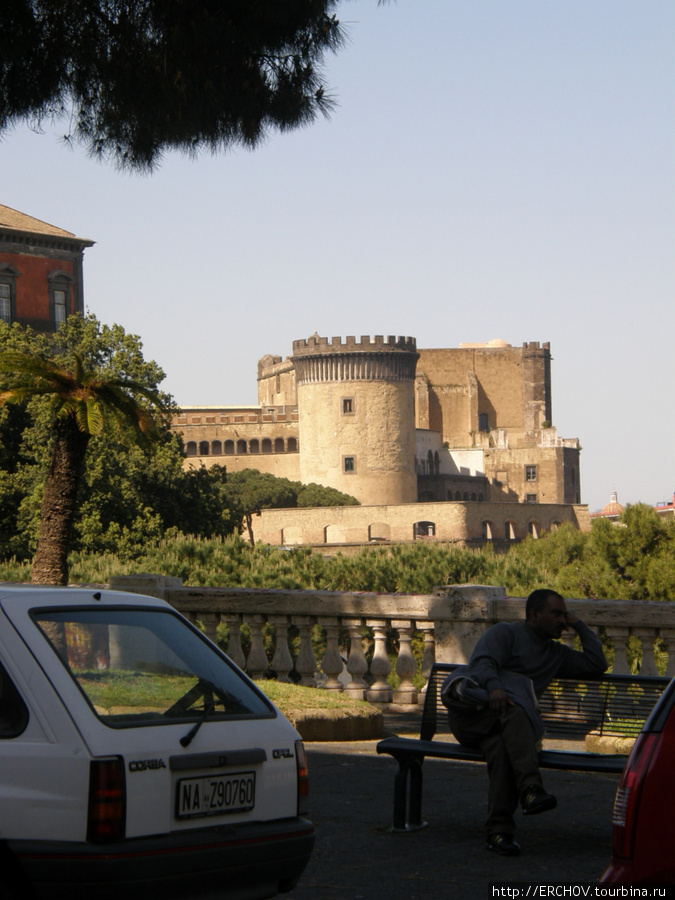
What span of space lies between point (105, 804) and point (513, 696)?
89.8 inches

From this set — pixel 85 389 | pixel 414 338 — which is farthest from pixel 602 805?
pixel 414 338

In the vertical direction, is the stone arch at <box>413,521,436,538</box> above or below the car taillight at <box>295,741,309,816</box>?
below

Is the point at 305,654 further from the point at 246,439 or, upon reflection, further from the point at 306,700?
the point at 246,439

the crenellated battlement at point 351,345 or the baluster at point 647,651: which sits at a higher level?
the crenellated battlement at point 351,345

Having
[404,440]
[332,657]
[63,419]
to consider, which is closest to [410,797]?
[332,657]

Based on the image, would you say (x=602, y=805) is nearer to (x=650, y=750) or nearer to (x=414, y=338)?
(x=650, y=750)

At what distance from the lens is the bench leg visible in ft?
18.1

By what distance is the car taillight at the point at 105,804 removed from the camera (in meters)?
3.65

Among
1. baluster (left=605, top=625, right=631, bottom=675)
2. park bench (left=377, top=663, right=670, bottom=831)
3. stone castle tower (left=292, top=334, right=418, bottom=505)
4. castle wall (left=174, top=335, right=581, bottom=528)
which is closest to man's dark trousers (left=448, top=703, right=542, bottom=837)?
park bench (left=377, top=663, right=670, bottom=831)

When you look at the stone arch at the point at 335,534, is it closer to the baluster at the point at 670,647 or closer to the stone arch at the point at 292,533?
the stone arch at the point at 292,533

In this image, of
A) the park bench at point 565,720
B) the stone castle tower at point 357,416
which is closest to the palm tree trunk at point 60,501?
the park bench at point 565,720

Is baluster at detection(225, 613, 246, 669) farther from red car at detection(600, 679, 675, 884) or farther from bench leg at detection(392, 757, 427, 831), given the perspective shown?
red car at detection(600, 679, 675, 884)

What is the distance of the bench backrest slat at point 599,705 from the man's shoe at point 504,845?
0.88 m

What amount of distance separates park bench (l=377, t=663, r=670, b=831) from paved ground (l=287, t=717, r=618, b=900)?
0.21 metres
